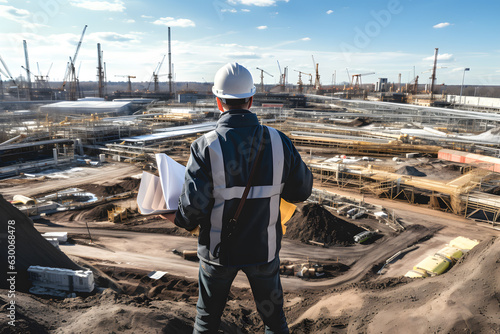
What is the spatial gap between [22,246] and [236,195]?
501 cm

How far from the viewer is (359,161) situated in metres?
26.1

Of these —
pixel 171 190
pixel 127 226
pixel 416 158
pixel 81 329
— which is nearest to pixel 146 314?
pixel 81 329

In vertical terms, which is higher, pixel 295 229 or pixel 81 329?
pixel 81 329

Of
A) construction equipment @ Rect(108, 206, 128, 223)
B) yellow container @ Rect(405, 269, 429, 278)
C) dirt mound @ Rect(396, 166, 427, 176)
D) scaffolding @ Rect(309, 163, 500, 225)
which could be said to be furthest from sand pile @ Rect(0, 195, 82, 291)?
dirt mound @ Rect(396, 166, 427, 176)

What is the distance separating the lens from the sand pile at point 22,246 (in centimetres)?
510

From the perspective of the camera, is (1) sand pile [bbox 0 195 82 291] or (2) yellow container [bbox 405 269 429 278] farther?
(2) yellow container [bbox 405 269 429 278]

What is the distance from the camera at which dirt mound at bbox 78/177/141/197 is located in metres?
19.4

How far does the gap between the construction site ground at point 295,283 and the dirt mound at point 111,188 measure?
2.21ft

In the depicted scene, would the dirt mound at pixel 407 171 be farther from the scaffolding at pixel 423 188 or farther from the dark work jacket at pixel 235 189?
the dark work jacket at pixel 235 189

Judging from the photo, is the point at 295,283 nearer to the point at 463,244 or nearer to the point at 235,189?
the point at 463,244

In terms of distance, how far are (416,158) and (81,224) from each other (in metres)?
25.3

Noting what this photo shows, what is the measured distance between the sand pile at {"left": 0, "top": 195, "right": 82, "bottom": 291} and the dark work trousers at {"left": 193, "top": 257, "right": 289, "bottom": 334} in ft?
13.2

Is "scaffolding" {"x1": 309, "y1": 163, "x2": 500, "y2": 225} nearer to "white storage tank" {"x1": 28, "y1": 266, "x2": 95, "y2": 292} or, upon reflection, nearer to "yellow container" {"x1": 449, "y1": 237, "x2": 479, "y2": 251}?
"yellow container" {"x1": 449, "y1": 237, "x2": 479, "y2": 251}

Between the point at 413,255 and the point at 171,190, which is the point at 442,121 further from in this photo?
the point at 171,190
